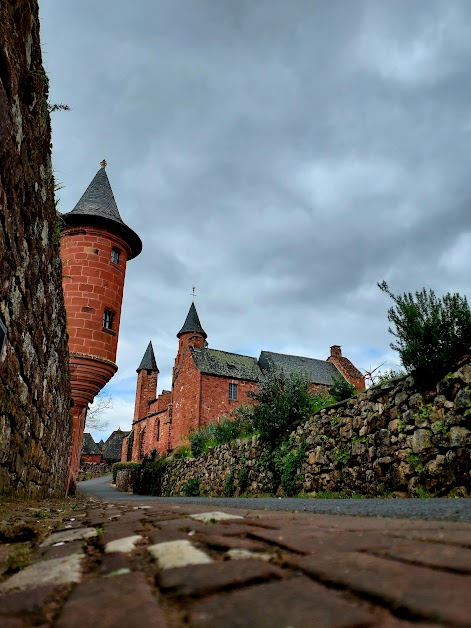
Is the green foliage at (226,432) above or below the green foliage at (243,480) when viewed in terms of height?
above

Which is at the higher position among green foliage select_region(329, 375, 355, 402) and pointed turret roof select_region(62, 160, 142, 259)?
pointed turret roof select_region(62, 160, 142, 259)

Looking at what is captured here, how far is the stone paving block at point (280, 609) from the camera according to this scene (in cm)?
75

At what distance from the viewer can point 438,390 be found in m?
6.32

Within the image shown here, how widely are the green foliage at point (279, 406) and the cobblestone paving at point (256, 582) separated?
9.08m

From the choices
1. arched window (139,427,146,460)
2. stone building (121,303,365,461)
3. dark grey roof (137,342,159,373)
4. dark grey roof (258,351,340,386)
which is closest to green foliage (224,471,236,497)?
stone building (121,303,365,461)

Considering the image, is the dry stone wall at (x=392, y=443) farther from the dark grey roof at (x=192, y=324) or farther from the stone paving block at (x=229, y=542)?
the dark grey roof at (x=192, y=324)

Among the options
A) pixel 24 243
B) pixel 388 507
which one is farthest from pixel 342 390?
pixel 24 243

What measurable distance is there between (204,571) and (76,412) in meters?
13.4

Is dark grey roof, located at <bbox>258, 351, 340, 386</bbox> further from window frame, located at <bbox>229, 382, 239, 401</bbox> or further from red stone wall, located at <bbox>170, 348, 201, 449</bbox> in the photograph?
red stone wall, located at <bbox>170, 348, 201, 449</bbox>

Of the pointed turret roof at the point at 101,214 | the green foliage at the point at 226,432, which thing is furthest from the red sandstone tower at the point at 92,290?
the green foliage at the point at 226,432

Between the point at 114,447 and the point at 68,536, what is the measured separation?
216ft

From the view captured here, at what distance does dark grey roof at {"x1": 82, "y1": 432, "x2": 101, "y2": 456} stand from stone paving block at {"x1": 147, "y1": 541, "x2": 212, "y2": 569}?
2653 inches

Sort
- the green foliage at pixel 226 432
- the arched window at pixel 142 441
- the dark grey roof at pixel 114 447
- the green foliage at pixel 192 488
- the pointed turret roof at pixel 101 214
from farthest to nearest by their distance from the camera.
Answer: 1. the dark grey roof at pixel 114 447
2. the arched window at pixel 142 441
3. the green foliage at pixel 192 488
4. the green foliage at pixel 226 432
5. the pointed turret roof at pixel 101 214

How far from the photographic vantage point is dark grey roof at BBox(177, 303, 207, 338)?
41.2m
